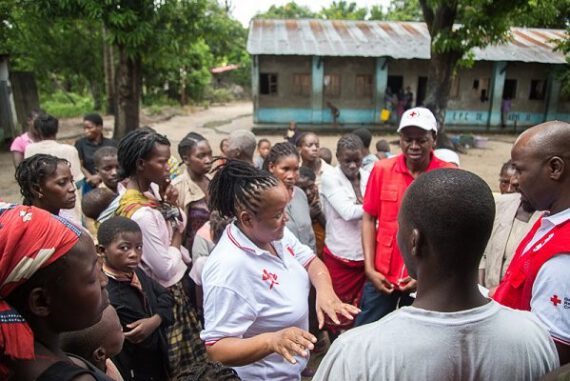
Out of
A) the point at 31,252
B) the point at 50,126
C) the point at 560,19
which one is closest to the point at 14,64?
the point at 50,126

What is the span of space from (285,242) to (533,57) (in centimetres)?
1862

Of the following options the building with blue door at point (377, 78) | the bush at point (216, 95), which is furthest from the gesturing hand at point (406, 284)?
the bush at point (216, 95)

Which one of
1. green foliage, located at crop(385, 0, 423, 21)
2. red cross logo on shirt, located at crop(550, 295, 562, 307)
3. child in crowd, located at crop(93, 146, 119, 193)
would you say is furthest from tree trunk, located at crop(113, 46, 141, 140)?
green foliage, located at crop(385, 0, 423, 21)

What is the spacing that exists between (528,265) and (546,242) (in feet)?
0.36

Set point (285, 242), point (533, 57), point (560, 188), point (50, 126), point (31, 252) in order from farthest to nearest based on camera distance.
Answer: point (533, 57), point (50, 126), point (285, 242), point (560, 188), point (31, 252)

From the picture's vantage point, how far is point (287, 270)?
2016 millimetres

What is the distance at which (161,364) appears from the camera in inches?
101

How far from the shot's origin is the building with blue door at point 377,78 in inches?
663

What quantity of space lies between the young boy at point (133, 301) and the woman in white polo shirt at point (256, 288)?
0.58 metres

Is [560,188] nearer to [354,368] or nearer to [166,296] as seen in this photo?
[354,368]

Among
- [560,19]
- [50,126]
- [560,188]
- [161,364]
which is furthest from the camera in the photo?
[560,19]

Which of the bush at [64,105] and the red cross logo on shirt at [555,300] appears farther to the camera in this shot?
the bush at [64,105]

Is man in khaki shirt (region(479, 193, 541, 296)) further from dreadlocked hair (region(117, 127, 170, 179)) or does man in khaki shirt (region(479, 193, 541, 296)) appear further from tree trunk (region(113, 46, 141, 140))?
tree trunk (region(113, 46, 141, 140))

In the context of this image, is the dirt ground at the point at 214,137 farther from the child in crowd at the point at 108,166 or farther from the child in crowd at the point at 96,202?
the child in crowd at the point at 96,202
